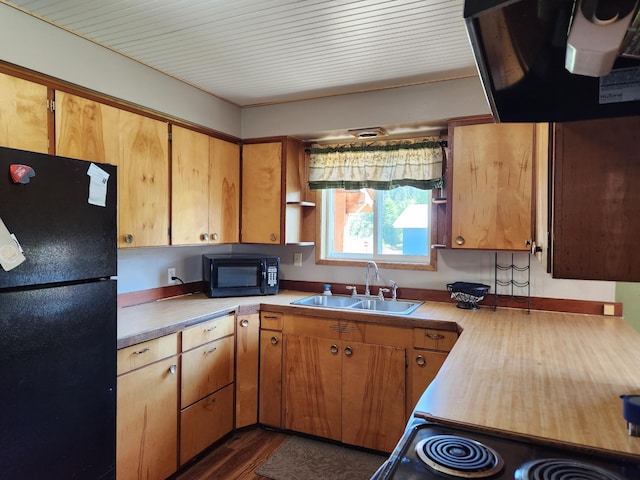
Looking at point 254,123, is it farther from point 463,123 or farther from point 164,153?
point 463,123

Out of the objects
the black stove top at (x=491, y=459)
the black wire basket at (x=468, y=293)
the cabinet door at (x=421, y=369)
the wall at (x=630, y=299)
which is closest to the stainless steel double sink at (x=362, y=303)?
the black wire basket at (x=468, y=293)

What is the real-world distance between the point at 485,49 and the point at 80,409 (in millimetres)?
1747

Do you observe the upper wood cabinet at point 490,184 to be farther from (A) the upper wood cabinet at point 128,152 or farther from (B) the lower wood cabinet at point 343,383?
(A) the upper wood cabinet at point 128,152

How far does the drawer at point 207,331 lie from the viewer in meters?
2.32

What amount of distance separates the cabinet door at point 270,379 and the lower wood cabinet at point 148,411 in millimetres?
686

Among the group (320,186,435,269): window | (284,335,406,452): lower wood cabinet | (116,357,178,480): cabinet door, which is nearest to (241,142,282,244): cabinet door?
(320,186,435,269): window

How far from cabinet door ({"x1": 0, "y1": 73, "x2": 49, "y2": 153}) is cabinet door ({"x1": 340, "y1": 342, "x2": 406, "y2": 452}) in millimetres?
1939

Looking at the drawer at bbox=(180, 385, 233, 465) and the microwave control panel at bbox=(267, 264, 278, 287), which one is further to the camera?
the microwave control panel at bbox=(267, 264, 278, 287)

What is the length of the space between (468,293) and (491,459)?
1.77 m

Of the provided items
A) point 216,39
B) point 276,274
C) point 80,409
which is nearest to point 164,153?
point 216,39

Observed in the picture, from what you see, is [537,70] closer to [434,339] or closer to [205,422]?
[434,339]

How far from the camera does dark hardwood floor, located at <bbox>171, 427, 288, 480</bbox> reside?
7.64ft

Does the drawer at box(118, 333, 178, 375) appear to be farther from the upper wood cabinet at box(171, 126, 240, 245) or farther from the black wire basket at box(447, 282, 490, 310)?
the black wire basket at box(447, 282, 490, 310)

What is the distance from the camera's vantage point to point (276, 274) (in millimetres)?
3131
